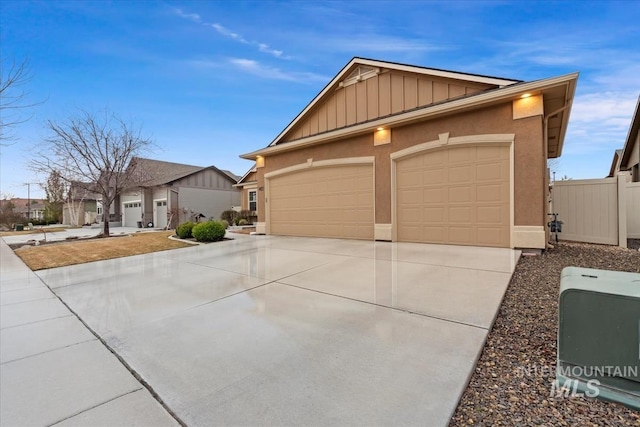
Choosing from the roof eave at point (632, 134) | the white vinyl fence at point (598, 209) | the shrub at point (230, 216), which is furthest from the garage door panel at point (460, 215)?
the shrub at point (230, 216)

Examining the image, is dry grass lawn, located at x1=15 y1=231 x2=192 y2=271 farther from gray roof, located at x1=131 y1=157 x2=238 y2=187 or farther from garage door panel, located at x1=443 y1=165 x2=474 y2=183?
gray roof, located at x1=131 y1=157 x2=238 y2=187

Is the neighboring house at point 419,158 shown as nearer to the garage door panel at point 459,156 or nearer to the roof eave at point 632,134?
the garage door panel at point 459,156

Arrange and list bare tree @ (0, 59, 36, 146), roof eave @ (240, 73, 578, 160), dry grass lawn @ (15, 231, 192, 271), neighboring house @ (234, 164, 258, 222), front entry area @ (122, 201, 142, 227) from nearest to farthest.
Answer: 1. bare tree @ (0, 59, 36, 146)
2. roof eave @ (240, 73, 578, 160)
3. dry grass lawn @ (15, 231, 192, 271)
4. neighboring house @ (234, 164, 258, 222)
5. front entry area @ (122, 201, 142, 227)

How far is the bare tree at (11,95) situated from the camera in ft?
14.3

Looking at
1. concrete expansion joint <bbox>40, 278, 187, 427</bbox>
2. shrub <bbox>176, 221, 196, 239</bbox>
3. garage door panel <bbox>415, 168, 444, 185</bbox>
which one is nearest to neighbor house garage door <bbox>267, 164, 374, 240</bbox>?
garage door panel <bbox>415, 168, 444, 185</bbox>

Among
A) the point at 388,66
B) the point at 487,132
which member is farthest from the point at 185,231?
the point at 487,132

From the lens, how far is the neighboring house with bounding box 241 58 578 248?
6551 mm

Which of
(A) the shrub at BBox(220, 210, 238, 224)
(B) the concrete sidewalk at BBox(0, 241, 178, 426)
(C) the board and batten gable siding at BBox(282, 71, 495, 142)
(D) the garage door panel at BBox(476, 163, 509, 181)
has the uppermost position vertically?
(C) the board and batten gable siding at BBox(282, 71, 495, 142)

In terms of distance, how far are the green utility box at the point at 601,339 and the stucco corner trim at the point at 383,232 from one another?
21.7ft

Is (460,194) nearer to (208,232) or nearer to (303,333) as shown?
(303,333)

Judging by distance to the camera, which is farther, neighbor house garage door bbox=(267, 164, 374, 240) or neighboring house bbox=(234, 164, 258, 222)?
neighboring house bbox=(234, 164, 258, 222)

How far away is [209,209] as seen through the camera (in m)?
23.9

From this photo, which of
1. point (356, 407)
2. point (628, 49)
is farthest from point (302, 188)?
point (628, 49)

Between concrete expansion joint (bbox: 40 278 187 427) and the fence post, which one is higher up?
the fence post
